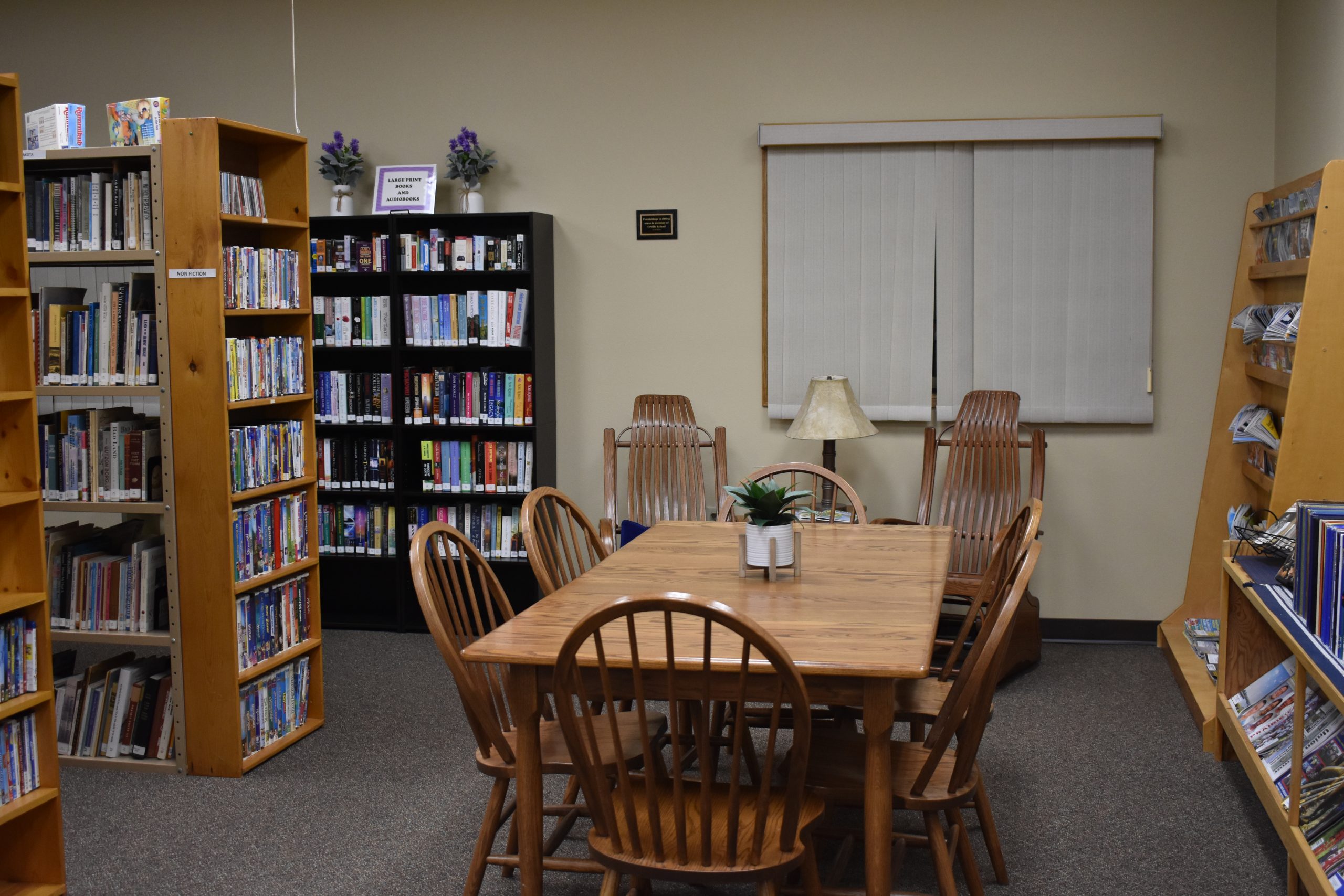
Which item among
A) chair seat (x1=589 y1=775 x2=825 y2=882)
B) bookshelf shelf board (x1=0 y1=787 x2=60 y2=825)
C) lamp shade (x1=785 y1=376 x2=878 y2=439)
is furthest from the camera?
lamp shade (x1=785 y1=376 x2=878 y2=439)

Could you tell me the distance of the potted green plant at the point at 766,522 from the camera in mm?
2670

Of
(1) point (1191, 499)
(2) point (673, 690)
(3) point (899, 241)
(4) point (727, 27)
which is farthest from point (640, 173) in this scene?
(2) point (673, 690)

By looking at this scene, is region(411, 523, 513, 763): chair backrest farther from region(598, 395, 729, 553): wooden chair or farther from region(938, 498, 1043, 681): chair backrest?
region(598, 395, 729, 553): wooden chair

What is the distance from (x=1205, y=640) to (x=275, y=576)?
3.34m

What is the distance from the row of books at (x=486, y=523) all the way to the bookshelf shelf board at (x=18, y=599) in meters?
2.49

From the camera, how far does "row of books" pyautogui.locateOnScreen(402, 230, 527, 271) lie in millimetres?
5129

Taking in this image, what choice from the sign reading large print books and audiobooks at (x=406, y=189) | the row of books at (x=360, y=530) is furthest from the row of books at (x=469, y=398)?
the sign reading large print books and audiobooks at (x=406, y=189)

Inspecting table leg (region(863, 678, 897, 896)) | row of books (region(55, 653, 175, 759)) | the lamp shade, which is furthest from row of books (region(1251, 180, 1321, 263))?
row of books (region(55, 653, 175, 759))

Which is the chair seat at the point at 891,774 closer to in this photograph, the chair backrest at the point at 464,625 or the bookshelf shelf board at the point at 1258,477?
the chair backrest at the point at 464,625

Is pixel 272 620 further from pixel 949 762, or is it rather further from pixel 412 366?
pixel 949 762

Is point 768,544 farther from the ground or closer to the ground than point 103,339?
closer to the ground

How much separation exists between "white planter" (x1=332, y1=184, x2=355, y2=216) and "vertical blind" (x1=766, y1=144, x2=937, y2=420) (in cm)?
194

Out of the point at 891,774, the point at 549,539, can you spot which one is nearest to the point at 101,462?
the point at 549,539

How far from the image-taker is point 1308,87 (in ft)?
14.3
